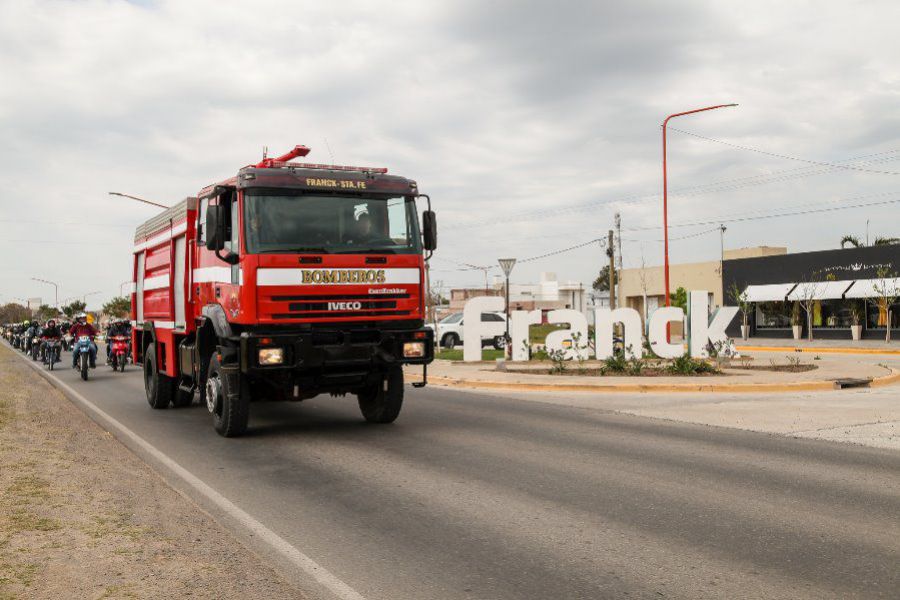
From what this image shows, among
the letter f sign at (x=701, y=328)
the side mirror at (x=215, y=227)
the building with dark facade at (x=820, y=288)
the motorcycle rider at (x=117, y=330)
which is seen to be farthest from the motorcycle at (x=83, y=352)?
the building with dark facade at (x=820, y=288)

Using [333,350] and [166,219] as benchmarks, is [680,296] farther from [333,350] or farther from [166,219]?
[333,350]

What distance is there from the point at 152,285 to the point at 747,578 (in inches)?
458

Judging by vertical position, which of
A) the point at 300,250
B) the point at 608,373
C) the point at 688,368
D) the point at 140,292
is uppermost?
the point at 300,250

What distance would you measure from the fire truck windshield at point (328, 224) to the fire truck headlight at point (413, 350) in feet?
3.88

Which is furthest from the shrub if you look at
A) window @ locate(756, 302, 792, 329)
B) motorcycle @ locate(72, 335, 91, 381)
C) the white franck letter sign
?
window @ locate(756, 302, 792, 329)

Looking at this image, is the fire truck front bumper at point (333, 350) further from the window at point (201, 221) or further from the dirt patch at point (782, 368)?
the dirt patch at point (782, 368)

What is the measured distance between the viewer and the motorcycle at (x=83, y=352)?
2108 centimetres

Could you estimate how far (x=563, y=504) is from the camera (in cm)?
682

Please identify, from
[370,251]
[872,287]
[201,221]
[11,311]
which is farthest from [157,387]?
[11,311]

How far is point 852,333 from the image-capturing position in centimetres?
4181

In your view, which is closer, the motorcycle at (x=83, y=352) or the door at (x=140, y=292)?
the door at (x=140, y=292)

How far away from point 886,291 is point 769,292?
26.0ft

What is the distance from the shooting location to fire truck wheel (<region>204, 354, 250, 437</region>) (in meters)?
10.3

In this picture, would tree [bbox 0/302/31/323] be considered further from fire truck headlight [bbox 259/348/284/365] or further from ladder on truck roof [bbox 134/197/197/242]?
fire truck headlight [bbox 259/348/284/365]
